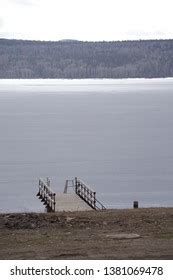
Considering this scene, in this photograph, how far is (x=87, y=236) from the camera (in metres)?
12.3

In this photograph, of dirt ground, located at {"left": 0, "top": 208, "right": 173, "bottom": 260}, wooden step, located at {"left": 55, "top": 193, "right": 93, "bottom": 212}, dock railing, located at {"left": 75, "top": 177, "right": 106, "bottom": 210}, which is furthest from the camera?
dock railing, located at {"left": 75, "top": 177, "right": 106, "bottom": 210}

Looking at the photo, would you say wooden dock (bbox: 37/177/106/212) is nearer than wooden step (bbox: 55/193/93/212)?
No

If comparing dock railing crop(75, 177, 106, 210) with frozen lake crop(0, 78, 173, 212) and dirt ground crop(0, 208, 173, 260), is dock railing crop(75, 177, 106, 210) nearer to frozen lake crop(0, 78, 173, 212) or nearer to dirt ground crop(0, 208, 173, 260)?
dirt ground crop(0, 208, 173, 260)

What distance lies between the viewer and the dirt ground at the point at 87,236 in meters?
10.6

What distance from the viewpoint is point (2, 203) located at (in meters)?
46.4

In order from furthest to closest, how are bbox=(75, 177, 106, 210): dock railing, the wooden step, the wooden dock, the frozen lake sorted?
1. the frozen lake
2. bbox=(75, 177, 106, 210): dock railing
3. the wooden dock
4. the wooden step

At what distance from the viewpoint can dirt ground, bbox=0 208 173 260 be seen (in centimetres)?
1059

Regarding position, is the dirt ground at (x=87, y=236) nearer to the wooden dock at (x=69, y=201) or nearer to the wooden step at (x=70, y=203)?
the wooden step at (x=70, y=203)

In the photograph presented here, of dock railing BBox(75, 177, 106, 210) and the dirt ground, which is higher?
the dirt ground

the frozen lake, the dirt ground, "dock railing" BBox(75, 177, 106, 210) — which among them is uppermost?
the dirt ground

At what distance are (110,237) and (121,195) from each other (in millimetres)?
37555

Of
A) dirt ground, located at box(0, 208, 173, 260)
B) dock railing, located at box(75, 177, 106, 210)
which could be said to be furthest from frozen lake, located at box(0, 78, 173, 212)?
dirt ground, located at box(0, 208, 173, 260)

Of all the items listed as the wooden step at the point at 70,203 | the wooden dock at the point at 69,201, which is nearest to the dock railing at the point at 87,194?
the wooden dock at the point at 69,201
